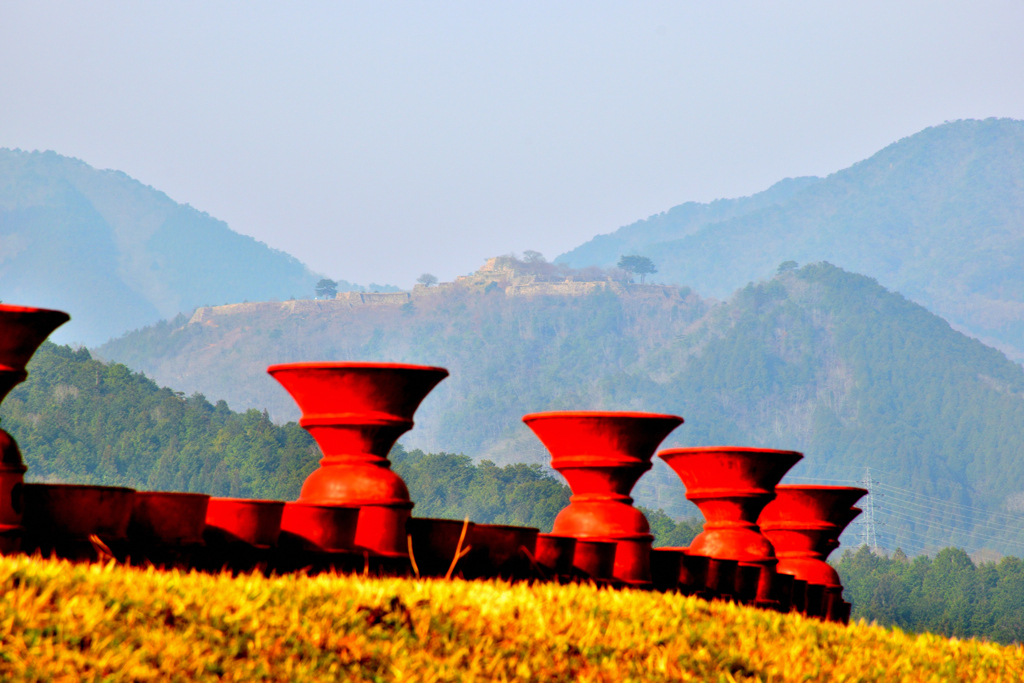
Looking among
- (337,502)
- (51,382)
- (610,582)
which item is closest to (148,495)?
(337,502)

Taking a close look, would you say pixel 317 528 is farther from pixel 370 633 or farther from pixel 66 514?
pixel 370 633

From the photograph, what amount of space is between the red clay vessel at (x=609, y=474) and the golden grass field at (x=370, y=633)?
872mm

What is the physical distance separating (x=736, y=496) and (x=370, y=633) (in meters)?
3.99

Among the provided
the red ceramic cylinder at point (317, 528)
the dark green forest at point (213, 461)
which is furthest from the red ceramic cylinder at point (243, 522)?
the dark green forest at point (213, 461)

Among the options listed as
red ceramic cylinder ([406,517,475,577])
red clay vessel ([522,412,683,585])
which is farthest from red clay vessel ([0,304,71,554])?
red clay vessel ([522,412,683,585])

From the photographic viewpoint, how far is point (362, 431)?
17.6 ft

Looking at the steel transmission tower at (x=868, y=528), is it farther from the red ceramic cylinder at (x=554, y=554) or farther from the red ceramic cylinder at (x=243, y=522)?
the red ceramic cylinder at (x=243, y=522)

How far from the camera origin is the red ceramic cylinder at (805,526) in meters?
9.09

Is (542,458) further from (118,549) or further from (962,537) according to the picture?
(118,549)

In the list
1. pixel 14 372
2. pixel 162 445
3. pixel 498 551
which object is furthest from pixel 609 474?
pixel 162 445

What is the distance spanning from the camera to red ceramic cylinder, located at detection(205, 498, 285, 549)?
191 inches

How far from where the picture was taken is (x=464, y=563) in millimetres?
5516

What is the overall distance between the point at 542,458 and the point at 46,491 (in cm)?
18159

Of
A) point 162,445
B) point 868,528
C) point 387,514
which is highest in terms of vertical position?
point 868,528
